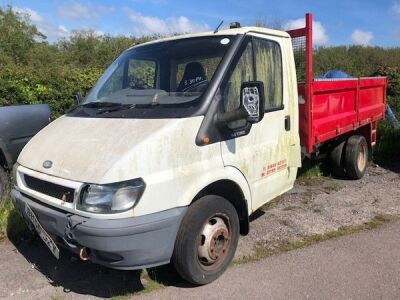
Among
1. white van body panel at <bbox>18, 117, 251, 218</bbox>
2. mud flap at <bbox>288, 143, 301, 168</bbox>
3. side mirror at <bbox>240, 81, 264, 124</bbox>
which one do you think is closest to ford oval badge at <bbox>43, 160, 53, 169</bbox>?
white van body panel at <bbox>18, 117, 251, 218</bbox>

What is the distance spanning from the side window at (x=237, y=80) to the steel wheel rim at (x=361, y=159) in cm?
415

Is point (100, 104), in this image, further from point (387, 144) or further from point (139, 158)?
point (387, 144)

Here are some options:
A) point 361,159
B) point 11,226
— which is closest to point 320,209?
point 361,159

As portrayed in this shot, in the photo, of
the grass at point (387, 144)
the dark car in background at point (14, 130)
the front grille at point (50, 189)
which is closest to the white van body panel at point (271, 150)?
the front grille at point (50, 189)

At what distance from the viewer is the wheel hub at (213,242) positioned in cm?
387

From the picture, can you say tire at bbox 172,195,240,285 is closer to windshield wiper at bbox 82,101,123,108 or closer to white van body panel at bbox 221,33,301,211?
white van body panel at bbox 221,33,301,211

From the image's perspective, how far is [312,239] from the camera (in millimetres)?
5070

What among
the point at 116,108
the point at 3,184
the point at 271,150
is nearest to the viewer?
the point at 116,108

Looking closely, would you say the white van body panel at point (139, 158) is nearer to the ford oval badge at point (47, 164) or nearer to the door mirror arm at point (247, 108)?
the ford oval badge at point (47, 164)

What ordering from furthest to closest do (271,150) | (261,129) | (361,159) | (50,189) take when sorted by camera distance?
(361,159)
(271,150)
(261,129)
(50,189)

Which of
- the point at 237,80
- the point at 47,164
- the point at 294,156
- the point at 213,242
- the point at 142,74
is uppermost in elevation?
the point at 142,74

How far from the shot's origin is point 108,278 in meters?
4.20

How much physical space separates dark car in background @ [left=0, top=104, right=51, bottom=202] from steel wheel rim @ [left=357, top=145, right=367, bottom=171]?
16.9 feet

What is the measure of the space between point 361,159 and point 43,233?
590 centimetres
